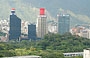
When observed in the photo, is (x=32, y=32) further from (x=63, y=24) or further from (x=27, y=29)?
(x=63, y=24)

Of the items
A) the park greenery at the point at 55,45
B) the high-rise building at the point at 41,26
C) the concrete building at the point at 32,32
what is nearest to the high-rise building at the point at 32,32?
the concrete building at the point at 32,32

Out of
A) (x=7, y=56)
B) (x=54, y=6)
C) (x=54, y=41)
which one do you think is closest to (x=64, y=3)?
(x=54, y=6)

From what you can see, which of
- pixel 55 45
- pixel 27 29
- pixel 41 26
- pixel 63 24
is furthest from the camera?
pixel 63 24

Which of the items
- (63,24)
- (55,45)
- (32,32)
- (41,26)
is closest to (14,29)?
(32,32)

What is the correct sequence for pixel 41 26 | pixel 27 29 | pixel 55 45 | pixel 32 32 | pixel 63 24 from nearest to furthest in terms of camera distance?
1. pixel 55 45
2. pixel 32 32
3. pixel 27 29
4. pixel 41 26
5. pixel 63 24

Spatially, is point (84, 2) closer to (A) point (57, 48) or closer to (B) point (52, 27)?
(B) point (52, 27)

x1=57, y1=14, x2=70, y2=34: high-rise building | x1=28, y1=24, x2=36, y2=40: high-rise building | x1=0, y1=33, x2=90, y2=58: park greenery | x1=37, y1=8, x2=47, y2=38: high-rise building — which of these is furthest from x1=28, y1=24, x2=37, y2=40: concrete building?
x1=57, y1=14, x2=70, y2=34: high-rise building

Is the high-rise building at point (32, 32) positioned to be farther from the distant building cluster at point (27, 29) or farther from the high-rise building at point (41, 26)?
the high-rise building at point (41, 26)

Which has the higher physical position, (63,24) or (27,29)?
(63,24)

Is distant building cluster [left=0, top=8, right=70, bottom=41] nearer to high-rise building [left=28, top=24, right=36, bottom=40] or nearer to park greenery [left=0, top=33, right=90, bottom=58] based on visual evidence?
high-rise building [left=28, top=24, right=36, bottom=40]

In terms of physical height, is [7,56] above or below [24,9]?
below

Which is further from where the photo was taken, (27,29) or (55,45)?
(27,29)
